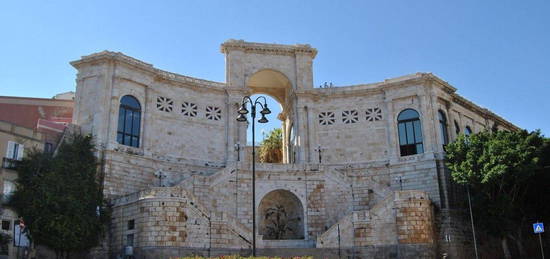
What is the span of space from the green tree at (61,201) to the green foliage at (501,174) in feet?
69.8

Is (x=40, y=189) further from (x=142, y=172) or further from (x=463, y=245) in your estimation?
(x=463, y=245)

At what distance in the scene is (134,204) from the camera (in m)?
29.5

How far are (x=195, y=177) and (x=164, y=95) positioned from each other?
807 centimetres

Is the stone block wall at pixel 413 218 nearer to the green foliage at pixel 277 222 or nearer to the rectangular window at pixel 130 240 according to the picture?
the green foliage at pixel 277 222

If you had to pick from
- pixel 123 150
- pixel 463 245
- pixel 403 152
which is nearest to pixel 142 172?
pixel 123 150

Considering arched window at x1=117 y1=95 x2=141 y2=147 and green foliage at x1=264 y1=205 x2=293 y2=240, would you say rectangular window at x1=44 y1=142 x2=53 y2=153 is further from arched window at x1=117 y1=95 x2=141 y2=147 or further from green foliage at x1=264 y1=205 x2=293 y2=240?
green foliage at x1=264 y1=205 x2=293 y2=240

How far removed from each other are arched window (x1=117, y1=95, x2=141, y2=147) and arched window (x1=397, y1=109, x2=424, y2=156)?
18.4 m

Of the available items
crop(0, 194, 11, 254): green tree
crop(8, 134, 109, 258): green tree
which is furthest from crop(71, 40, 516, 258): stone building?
crop(0, 194, 11, 254): green tree

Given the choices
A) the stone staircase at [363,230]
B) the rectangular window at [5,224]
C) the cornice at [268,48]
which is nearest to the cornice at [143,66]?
the cornice at [268,48]

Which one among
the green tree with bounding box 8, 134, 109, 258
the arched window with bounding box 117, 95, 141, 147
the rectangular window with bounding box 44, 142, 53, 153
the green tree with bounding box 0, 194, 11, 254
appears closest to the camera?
the green tree with bounding box 0, 194, 11, 254

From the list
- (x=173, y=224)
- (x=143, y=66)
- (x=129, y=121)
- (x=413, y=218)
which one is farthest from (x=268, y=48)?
(x=173, y=224)

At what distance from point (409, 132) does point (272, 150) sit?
1635 centimetres

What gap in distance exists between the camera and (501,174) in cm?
3145

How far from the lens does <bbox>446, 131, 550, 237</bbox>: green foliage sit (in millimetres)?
31844
